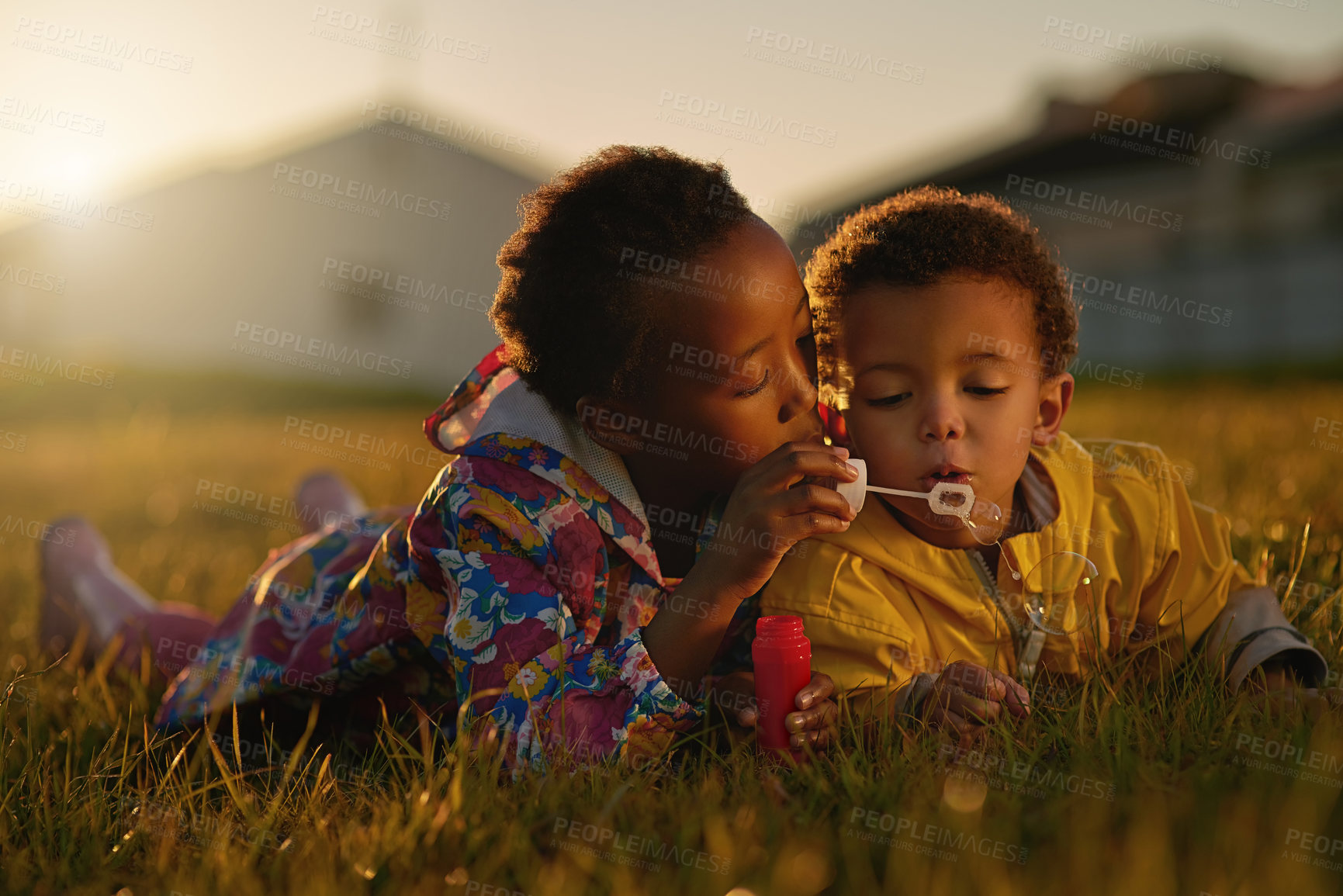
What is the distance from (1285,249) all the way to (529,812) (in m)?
15.9

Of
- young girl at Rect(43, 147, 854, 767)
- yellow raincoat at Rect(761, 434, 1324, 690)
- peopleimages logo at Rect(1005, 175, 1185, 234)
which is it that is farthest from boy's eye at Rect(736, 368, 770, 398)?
peopleimages logo at Rect(1005, 175, 1185, 234)

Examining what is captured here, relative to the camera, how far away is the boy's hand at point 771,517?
1976mm

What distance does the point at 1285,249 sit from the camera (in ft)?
46.8

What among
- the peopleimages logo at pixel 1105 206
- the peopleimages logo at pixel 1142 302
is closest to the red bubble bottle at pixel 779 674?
the peopleimages logo at pixel 1142 302

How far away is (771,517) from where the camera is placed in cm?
197

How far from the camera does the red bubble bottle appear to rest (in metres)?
1.90

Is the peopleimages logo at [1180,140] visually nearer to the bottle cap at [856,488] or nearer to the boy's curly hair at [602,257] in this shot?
the boy's curly hair at [602,257]

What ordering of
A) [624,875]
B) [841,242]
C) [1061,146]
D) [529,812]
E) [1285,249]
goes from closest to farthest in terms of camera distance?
[624,875], [529,812], [841,242], [1285,249], [1061,146]

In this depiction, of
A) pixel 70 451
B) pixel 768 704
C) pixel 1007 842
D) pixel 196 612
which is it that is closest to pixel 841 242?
pixel 768 704

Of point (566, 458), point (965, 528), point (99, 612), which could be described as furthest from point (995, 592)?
point (99, 612)

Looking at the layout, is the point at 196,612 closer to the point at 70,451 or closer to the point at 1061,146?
the point at 70,451

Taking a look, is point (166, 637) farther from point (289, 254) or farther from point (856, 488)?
point (289, 254)

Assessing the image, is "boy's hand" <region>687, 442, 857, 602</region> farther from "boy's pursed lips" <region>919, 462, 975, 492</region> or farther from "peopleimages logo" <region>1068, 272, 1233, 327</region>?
"peopleimages logo" <region>1068, 272, 1233, 327</region>

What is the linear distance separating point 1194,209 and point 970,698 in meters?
16.6
